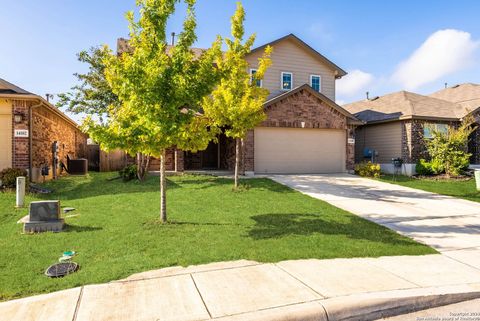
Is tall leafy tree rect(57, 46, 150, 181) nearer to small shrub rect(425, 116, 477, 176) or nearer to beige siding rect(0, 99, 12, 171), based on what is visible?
beige siding rect(0, 99, 12, 171)

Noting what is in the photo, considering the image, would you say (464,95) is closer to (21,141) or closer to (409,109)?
(409,109)

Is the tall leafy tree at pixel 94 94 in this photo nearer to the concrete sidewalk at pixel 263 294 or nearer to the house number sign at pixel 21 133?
the house number sign at pixel 21 133

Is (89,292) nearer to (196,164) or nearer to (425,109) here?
(196,164)

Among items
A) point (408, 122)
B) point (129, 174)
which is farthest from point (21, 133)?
point (408, 122)

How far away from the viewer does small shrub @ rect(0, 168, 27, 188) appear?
12.1 m

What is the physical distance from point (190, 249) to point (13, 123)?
1146 cm

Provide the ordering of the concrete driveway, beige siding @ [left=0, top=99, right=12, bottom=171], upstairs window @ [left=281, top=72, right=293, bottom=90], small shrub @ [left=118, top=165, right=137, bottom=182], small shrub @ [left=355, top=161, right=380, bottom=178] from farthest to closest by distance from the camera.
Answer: upstairs window @ [left=281, top=72, right=293, bottom=90] → small shrub @ [left=355, top=161, right=380, bottom=178] → small shrub @ [left=118, top=165, right=137, bottom=182] → beige siding @ [left=0, top=99, right=12, bottom=171] → the concrete driveway

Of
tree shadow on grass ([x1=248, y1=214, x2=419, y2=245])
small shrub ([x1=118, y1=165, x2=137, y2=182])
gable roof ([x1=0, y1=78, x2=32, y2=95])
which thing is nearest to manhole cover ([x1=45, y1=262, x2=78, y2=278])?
tree shadow on grass ([x1=248, y1=214, x2=419, y2=245])

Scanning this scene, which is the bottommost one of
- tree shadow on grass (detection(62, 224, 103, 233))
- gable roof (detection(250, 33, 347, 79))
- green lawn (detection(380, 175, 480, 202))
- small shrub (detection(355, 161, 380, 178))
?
tree shadow on grass (detection(62, 224, 103, 233))

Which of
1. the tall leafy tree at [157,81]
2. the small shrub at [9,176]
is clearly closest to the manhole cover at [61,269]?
the tall leafy tree at [157,81]

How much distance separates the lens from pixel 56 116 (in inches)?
736

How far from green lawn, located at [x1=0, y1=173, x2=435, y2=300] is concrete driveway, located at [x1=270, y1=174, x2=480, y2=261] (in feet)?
2.21

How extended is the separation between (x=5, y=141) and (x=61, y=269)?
10.9 meters

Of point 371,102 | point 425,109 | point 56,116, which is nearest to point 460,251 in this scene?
point 425,109
